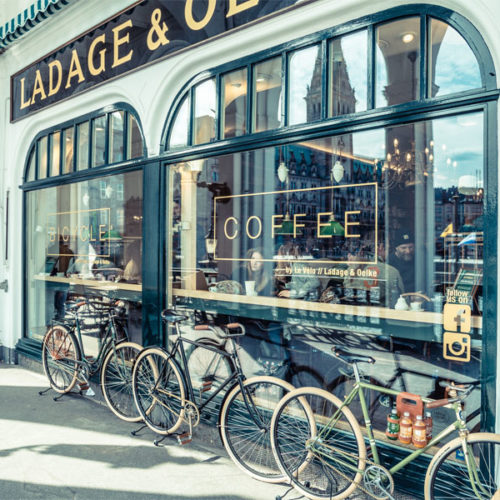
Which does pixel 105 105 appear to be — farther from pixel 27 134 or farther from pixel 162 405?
pixel 162 405

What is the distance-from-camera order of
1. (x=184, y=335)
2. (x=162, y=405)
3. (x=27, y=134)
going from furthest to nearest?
(x=27, y=134), (x=184, y=335), (x=162, y=405)

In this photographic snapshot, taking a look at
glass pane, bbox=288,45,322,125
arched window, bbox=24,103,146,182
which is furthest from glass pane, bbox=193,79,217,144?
glass pane, bbox=288,45,322,125

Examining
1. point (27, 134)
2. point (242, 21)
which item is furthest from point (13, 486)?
point (27, 134)

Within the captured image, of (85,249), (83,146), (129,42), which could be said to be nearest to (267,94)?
(129,42)

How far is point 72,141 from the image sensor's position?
22.3 feet

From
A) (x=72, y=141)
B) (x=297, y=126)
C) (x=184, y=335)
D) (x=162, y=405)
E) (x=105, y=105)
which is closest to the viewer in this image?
(x=297, y=126)

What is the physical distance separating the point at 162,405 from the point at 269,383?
1.28 metres

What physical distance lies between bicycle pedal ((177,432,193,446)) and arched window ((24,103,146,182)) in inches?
116

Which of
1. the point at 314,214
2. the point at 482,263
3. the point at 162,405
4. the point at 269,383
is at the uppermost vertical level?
the point at 314,214

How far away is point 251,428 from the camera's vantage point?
13.5 ft

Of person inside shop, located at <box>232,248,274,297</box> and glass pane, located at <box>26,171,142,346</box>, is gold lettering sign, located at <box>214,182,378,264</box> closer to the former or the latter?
person inside shop, located at <box>232,248,274,297</box>

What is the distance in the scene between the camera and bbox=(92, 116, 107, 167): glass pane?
20.3ft

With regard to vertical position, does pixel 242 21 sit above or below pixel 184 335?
above

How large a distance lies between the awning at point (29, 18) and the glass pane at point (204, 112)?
2372mm
